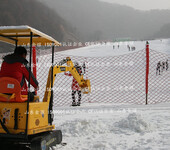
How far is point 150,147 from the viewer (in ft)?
12.5

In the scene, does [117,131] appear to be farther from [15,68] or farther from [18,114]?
[15,68]

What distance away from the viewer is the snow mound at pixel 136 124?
4650 mm

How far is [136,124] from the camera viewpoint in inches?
187

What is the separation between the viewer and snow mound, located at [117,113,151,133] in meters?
4.65

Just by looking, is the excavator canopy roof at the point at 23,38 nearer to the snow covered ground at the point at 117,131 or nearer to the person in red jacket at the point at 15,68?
the person in red jacket at the point at 15,68

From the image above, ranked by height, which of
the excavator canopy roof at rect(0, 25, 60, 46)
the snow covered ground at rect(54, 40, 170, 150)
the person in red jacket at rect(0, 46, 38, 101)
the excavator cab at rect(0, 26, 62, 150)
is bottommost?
the snow covered ground at rect(54, 40, 170, 150)

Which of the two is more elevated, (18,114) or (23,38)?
(23,38)

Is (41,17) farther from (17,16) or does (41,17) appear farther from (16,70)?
(16,70)

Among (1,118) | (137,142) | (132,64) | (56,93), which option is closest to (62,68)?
(1,118)

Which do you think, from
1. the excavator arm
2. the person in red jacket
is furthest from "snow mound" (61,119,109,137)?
the person in red jacket

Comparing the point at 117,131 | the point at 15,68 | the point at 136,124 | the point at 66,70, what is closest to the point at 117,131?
the point at 117,131

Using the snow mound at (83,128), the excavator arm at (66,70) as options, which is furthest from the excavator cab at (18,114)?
the snow mound at (83,128)

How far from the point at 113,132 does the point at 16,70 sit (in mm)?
2513

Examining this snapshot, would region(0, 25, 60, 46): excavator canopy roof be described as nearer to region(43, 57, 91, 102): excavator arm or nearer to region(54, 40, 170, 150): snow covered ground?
region(43, 57, 91, 102): excavator arm
